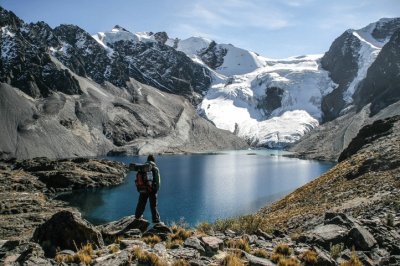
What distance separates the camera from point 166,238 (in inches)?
670

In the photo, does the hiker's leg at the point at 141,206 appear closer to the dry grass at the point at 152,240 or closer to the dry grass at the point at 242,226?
the dry grass at the point at 152,240

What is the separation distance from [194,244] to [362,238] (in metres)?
6.38

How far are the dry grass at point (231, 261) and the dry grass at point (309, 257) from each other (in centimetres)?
235

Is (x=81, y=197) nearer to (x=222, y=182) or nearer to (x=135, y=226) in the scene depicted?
(x=222, y=182)

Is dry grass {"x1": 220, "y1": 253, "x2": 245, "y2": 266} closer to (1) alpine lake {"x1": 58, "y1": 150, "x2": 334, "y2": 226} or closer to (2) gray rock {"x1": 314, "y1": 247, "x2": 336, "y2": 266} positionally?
(2) gray rock {"x1": 314, "y1": 247, "x2": 336, "y2": 266}

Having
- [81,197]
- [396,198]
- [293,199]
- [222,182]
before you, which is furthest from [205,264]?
[222,182]

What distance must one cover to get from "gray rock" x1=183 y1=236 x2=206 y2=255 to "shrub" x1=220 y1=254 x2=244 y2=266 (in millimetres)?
1376

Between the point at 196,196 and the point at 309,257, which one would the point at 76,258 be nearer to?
the point at 309,257

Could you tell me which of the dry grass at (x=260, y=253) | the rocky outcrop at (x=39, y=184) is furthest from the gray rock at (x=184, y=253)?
the rocky outcrop at (x=39, y=184)

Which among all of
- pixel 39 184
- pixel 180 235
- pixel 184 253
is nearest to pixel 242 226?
pixel 180 235

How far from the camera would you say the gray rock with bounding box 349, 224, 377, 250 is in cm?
1628

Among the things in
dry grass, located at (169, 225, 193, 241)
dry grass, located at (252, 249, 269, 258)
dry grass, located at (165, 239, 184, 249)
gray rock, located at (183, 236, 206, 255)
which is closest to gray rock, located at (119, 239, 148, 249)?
dry grass, located at (165, 239, 184, 249)

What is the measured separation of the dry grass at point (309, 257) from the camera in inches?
578

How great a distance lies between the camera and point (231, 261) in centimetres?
1384
